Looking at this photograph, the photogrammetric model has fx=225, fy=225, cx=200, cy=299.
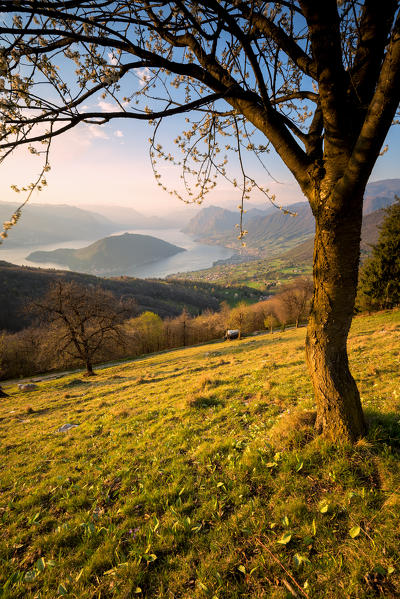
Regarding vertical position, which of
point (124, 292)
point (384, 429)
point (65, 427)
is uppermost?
point (384, 429)

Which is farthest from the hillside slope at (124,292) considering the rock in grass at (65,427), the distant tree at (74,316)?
the rock in grass at (65,427)

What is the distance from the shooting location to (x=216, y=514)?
10.8ft

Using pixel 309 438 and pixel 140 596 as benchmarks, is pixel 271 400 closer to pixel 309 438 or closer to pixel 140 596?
pixel 309 438

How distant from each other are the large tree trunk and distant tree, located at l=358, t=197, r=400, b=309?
2659 cm

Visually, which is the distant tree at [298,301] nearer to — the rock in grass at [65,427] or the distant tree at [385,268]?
the distant tree at [385,268]

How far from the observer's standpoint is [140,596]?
8.02ft

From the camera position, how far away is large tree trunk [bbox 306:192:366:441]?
318 centimetres

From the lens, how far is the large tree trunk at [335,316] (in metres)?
3.18

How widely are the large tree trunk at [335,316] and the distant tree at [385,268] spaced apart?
1047 inches

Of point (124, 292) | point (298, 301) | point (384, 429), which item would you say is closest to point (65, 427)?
point (384, 429)

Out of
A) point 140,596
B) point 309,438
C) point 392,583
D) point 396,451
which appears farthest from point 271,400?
point 140,596

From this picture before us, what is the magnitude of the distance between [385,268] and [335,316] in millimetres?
28887

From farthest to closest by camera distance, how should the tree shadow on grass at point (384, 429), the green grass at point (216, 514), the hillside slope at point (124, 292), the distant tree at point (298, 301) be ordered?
the hillside slope at point (124, 292)
the distant tree at point (298, 301)
the tree shadow on grass at point (384, 429)
the green grass at point (216, 514)

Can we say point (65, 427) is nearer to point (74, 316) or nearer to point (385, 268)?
point (74, 316)
